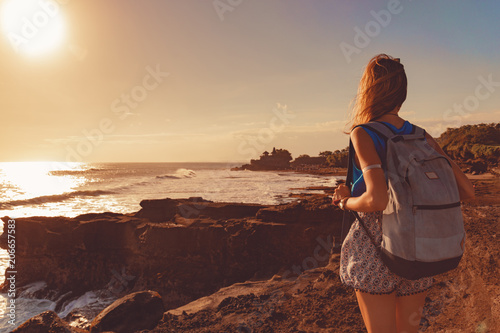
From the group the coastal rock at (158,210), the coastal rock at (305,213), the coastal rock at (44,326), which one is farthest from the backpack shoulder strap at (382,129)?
the coastal rock at (158,210)

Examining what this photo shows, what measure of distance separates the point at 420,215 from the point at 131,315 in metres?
6.04

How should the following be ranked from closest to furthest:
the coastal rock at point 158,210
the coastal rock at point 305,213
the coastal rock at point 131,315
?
the coastal rock at point 131,315 → the coastal rock at point 305,213 → the coastal rock at point 158,210

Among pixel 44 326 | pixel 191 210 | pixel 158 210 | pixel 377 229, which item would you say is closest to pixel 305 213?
pixel 191 210

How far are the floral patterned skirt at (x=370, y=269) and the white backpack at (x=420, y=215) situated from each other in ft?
0.43

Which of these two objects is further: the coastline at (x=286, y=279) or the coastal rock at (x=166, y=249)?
the coastal rock at (x=166, y=249)

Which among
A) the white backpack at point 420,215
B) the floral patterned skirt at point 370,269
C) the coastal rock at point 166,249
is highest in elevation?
the white backpack at point 420,215

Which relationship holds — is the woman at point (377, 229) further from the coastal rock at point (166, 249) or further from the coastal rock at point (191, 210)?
the coastal rock at point (191, 210)

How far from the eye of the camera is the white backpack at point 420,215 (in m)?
1.44

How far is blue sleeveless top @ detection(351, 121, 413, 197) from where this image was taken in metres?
1.58

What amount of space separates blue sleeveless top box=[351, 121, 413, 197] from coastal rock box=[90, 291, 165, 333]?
5451mm

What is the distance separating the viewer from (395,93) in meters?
Result: 1.70

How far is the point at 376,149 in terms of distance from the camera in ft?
5.22

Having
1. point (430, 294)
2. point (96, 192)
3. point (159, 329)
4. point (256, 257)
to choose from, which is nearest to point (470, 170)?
point (256, 257)

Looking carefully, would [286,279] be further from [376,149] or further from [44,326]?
[376,149]
